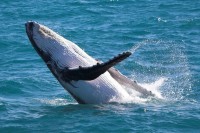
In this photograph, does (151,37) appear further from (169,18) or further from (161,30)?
(169,18)

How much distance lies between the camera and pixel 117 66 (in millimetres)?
33344

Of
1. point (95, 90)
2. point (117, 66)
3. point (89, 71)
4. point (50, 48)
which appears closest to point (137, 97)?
point (95, 90)

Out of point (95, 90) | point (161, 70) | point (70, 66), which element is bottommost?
point (161, 70)

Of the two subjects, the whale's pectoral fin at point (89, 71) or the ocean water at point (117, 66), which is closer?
the ocean water at point (117, 66)

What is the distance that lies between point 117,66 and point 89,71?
10342 millimetres

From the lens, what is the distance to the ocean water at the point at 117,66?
2206 cm

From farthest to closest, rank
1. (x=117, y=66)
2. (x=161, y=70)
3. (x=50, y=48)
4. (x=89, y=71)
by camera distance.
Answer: (x=117, y=66)
(x=161, y=70)
(x=50, y=48)
(x=89, y=71)

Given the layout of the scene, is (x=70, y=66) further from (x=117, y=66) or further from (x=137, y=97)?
Answer: (x=117, y=66)

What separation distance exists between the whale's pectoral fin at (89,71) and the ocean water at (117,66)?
1263mm

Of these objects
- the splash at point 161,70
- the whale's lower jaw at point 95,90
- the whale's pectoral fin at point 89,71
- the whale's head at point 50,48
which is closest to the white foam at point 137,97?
the splash at point 161,70

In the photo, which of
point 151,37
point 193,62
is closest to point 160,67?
point 193,62

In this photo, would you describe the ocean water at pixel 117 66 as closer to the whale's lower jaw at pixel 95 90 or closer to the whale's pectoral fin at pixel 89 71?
the whale's lower jaw at pixel 95 90

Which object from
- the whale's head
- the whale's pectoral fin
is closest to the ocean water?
the whale's pectoral fin

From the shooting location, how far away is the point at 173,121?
71.9ft
